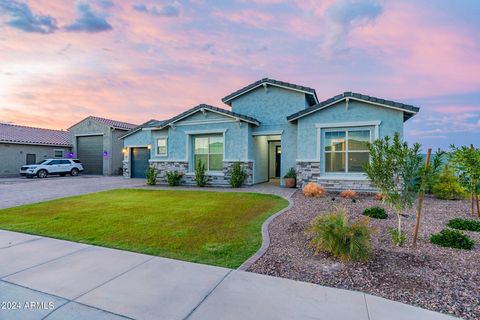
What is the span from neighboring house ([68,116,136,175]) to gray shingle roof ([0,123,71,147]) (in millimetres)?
1802

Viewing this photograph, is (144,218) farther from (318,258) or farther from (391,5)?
(391,5)

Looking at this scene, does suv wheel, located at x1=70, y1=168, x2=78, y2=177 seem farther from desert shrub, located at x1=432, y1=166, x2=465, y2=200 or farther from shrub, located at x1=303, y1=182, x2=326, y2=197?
desert shrub, located at x1=432, y1=166, x2=465, y2=200

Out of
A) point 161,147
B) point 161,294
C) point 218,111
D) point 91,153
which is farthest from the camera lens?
point 91,153

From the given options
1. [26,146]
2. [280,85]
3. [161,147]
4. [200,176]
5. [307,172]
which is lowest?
[200,176]

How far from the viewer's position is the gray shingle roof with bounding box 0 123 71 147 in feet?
78.2

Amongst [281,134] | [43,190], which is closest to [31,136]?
[43,190]

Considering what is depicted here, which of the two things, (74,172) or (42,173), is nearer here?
(42,173)

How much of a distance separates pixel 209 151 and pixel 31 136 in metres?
23.6

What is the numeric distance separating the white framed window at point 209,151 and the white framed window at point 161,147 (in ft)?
8.92

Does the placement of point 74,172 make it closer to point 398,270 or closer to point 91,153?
point 91,153

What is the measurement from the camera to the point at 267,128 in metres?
14.5

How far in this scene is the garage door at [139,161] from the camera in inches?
826

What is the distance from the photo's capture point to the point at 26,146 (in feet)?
80.8

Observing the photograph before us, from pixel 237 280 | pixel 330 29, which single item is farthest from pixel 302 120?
pixel 237 280
